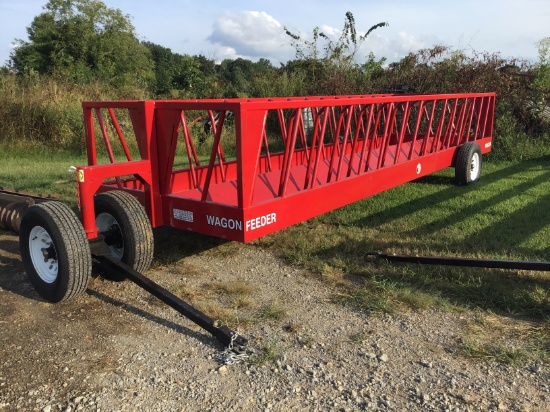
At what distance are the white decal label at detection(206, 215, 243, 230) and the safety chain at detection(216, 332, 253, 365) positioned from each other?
0.83 metres

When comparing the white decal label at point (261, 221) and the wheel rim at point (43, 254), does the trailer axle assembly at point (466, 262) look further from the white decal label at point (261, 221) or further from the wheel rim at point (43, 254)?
the wheel rim at point (43, 254)

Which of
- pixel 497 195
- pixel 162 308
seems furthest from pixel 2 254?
pixel 497 195

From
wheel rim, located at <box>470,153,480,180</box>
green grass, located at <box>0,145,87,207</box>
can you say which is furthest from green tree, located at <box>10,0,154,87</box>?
wheel rim, located at <box>470,153,480,180</box>

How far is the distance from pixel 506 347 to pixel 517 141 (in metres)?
8.17

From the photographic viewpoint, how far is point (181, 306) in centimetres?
309

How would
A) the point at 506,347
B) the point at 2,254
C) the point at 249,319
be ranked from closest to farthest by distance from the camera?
the point at 506,347, the point at 249,319, the point at 2,254

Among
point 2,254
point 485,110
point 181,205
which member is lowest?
point 2,254

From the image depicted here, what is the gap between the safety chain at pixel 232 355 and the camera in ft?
9.10

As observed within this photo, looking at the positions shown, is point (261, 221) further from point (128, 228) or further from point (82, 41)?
point (82, 41)

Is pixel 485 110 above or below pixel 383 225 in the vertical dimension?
above

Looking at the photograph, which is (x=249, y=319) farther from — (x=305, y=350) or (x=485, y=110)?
(x=485, y=110)

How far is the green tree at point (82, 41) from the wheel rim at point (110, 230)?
3360 cm

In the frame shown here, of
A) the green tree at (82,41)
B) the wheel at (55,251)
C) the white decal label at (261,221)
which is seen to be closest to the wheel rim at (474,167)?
the white decal label at (261,221)

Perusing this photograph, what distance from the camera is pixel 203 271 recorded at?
13.8ft
